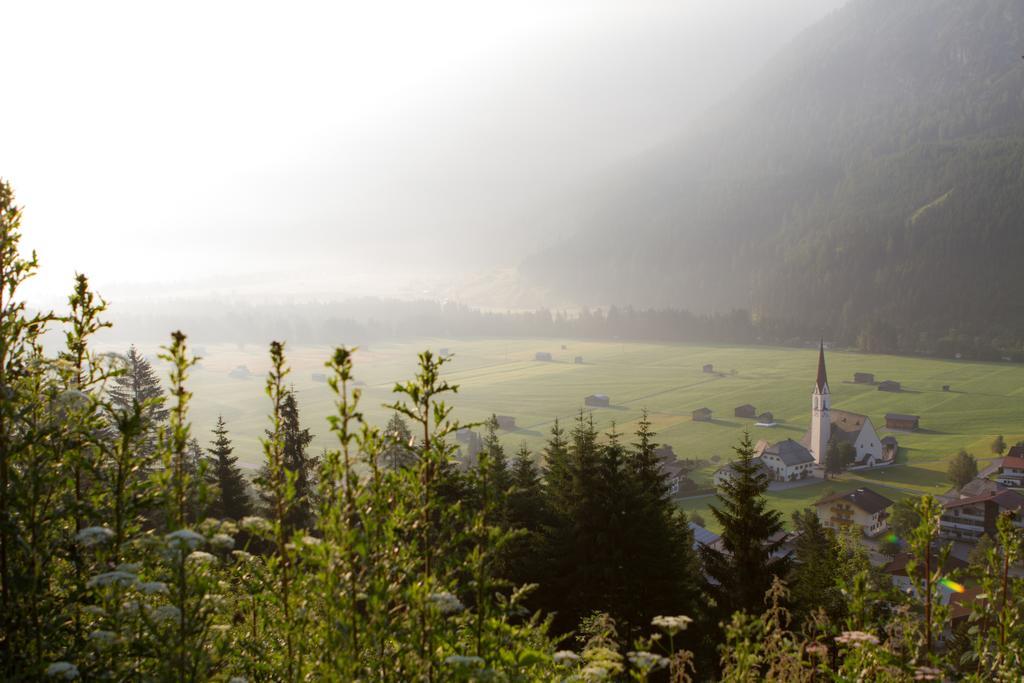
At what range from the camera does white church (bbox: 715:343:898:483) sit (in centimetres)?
6344

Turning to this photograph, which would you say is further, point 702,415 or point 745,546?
point 702,415

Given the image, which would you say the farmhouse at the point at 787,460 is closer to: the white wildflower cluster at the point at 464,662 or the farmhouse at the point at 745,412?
the farmhouse at the point at 745,412

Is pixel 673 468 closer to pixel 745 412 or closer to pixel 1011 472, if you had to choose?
pixel 745 412

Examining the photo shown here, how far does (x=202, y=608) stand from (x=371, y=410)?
80.2 m

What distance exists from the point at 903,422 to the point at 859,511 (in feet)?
119

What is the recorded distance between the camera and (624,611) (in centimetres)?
1639

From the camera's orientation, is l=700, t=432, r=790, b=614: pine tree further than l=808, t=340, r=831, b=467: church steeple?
No

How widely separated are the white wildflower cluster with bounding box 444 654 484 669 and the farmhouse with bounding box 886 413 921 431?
86.4 meters

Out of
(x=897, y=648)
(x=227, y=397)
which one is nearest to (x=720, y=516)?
(x=897, y=648)

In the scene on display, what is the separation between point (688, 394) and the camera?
9531 cm

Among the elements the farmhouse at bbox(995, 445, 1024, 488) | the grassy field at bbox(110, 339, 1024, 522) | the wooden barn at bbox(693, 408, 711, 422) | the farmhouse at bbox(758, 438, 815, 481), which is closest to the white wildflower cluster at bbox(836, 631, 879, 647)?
the grassy field at bbox(110, 339, 1024, 522)

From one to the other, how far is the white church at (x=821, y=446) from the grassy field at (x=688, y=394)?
9.08 feet

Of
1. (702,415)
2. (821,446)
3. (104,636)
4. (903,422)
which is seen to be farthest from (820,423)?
(104,636)

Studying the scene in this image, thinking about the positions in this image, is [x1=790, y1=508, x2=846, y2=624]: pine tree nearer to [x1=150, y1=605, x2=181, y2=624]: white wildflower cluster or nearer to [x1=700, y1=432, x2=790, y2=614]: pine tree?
[x1=700, y1=432, x2=790, y2=614]: pine tree
